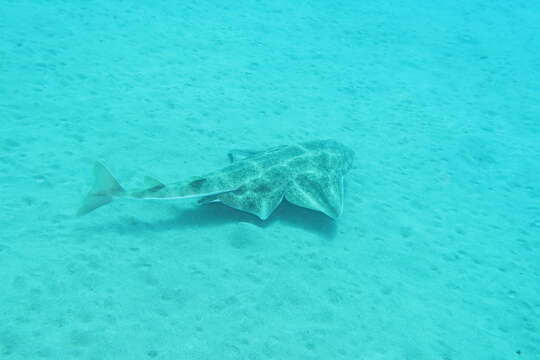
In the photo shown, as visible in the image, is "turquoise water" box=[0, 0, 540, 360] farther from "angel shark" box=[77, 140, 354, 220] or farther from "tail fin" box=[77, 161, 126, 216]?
"tail fin" box=[77, 161, 126, 216]

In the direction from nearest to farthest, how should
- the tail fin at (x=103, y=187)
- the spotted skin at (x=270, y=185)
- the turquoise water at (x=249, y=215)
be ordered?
the turquoise water at (x=249, y=215)
the tail fin at (x=103, y=187)
the spotted skin at (x=270, y=185)

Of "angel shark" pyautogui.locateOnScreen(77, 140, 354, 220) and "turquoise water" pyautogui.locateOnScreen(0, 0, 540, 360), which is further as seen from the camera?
"angel shark" pyautogui.locateOnScreen(77, 140, 354, 220)

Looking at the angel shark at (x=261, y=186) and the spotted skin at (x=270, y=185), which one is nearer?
the angel shark at (x=261, y=186)

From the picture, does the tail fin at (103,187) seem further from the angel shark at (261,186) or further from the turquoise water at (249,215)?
the turquoise water at (249,215)

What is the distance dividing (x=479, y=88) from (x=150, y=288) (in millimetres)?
12237

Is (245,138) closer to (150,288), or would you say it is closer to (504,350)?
(150,288)

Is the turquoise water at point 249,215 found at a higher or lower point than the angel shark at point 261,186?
lower

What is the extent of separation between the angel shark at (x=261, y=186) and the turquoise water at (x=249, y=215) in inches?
17.5

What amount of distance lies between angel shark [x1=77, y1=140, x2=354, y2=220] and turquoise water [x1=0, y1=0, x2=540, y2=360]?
1.46 feet

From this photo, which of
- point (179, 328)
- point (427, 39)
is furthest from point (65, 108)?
point (427, 39)

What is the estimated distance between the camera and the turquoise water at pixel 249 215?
16.0 ft

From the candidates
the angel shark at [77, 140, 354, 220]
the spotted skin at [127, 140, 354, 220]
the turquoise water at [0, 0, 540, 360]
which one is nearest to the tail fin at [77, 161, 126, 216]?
the angel shark at [77, 140, 354, 220]

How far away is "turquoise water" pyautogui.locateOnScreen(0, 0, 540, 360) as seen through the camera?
192 inches

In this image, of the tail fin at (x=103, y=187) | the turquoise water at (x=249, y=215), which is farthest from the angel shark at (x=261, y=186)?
the turquoise water at (x=249, y=215)
